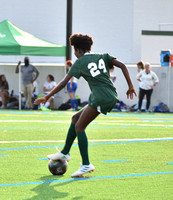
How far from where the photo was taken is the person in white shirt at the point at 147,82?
786 inches

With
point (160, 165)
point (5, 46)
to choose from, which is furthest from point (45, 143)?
point (5, 46)

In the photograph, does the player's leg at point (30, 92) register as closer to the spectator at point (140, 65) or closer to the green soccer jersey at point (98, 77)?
the spectator at point (140, 65)

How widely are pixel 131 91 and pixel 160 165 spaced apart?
149 centimetres

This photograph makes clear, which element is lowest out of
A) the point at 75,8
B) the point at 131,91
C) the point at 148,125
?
the point at 148,125

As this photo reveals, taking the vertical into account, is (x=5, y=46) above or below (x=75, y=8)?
below

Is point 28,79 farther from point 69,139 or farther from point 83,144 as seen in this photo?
point 83,144

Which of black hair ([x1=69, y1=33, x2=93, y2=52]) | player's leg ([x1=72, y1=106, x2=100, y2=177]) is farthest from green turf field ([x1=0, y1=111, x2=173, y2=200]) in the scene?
black hair ([x1=69, y1=33, x2=93, y2=52])

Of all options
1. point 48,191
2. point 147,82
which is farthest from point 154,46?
point 48,191

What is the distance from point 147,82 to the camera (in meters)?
20.0

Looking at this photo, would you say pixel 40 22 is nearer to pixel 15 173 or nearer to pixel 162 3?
pixel 162 3

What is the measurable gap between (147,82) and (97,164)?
492 inches

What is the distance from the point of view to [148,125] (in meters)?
14.4

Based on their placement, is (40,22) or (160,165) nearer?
(160,165)

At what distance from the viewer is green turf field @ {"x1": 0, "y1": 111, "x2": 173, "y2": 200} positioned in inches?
231
